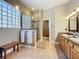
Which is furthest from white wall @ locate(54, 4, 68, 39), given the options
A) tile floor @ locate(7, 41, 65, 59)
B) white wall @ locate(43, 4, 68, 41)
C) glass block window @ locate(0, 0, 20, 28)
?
glass block window @ locate(0, 0, 20, 28)

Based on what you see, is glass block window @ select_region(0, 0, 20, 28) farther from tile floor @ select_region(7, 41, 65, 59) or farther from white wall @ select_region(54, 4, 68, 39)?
white wall @ select_region(54, 4, 68, 39)

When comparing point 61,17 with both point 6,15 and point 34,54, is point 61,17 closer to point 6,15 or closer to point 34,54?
point 34,54

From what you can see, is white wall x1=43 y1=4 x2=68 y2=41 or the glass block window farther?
white wall x1=43 y1=4 x2=68 y2=41

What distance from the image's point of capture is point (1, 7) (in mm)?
4828

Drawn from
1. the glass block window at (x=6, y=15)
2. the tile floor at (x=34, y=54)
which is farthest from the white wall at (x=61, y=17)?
the glass block window at (x=6, y=15)

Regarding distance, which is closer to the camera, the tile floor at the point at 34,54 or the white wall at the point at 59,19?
the tile floor at the point at 34,54

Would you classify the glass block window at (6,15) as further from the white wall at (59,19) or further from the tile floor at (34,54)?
the white wall at (59,19)

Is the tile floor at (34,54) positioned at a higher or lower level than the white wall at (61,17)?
lower

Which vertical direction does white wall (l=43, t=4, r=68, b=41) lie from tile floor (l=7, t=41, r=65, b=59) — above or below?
above

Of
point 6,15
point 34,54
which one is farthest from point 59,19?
point 6,15

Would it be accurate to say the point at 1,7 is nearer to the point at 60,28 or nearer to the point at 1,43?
the point at 1,43

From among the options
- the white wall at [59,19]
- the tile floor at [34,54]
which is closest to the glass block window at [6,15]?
the tile floor at [34,54]

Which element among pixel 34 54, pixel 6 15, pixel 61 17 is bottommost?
pixel 34 54

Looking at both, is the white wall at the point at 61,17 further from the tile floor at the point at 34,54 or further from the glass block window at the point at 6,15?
the glass block window at the point at 6,15
